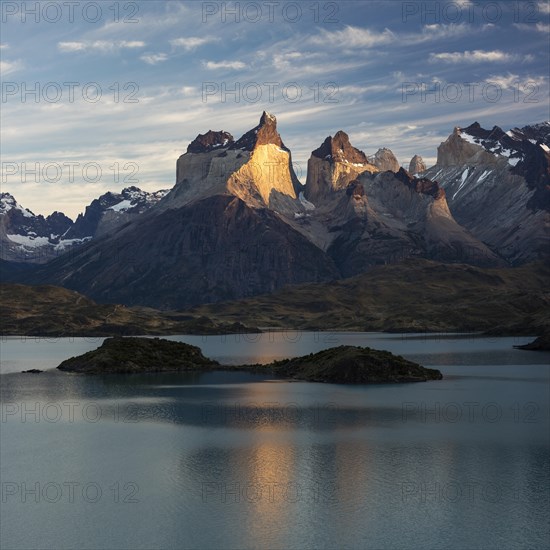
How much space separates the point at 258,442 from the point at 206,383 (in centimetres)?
7108

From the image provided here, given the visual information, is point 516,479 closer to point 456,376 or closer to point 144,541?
point 144,541

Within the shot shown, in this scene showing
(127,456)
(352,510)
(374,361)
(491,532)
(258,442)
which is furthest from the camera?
(374,361)

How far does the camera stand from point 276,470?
294 feet

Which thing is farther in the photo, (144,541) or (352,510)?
(352,510)

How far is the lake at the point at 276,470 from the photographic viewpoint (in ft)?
224

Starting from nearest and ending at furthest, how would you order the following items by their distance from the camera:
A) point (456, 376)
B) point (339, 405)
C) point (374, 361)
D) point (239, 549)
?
1. point (239, 549)
2. point (339, 405)
3. point (374, 361)
4. point (456, 376)

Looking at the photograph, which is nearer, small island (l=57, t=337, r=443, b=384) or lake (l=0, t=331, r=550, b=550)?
lake (l=0, t=331, r=550, b=550)

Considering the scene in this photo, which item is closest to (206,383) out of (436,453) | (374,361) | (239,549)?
(374,361)

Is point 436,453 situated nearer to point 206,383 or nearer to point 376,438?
point 376,438

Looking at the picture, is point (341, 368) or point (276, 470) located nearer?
point (276, 470)

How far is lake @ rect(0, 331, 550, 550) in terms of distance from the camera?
6838 centimetres

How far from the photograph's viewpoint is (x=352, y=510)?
73875 millimetres

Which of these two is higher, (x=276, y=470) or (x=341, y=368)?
(x=341, y=368)

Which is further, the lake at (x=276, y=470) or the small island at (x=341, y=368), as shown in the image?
the small island at (x=341, y=368)
